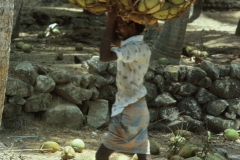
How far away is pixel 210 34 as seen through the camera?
11383mm

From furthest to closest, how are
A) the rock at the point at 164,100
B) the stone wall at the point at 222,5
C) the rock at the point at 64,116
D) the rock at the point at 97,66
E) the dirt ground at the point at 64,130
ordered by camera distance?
the stone wall at the point at 222,5, the rock at the point at 164,100, the rock at the point at 97,66, the rock at the point at 64,116, the dirt ground at the point at 64,130

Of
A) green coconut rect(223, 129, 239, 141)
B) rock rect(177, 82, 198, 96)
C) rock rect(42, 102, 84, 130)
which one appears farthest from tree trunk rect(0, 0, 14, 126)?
rock rect(177, 82, 198, 96)

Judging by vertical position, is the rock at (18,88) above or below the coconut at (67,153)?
above

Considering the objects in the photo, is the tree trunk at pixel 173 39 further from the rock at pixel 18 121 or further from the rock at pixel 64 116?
the rock at pixel 18 121

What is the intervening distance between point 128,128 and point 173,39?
401cm

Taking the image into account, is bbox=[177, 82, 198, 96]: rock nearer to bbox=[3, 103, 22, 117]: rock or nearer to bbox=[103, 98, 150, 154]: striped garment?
bbox=[3, 103, 22, 117]: rock

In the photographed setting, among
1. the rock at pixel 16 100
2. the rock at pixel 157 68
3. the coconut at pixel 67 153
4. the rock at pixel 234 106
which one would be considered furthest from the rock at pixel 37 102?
the rock at pixel 234 106

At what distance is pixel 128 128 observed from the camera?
13.3 ft

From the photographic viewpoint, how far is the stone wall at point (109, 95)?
250 inches

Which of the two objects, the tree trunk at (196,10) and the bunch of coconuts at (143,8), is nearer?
the bunch of coconuts at (143,8)

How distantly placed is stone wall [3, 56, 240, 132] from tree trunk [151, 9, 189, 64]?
28 cm

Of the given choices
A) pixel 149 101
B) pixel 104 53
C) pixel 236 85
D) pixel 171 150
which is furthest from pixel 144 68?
pixel 236 85

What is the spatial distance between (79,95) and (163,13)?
10.7ft

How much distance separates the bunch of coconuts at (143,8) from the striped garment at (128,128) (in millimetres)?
749
